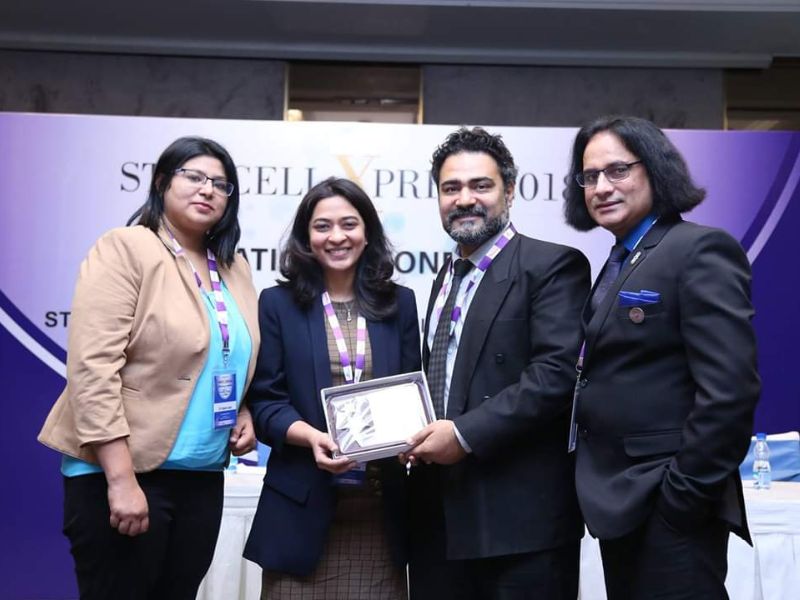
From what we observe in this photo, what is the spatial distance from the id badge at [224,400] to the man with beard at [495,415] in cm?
50

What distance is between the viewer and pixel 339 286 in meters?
2.42

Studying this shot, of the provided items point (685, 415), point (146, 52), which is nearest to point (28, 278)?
point (146, 52)

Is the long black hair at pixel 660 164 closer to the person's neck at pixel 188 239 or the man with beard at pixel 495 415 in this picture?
the man with beard at pixel 495 415

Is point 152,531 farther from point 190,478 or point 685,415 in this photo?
point 685,415

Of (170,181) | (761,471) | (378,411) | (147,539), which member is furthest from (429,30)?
(147,539)

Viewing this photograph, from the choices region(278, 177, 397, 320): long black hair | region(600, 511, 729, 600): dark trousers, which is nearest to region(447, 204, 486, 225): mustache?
region(278, 177, 397, 320): long black hair

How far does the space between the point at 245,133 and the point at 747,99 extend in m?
4.11

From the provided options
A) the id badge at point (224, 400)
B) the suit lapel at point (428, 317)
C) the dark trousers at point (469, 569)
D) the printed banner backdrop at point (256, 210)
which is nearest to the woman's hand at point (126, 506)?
the id badge at point (224, 400)

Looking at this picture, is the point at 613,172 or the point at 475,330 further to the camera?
the point at 475,330

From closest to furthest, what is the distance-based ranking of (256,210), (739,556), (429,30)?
(739,556) < (256,210) < (429,30)

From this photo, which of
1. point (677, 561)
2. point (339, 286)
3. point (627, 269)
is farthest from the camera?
point (339, 286)

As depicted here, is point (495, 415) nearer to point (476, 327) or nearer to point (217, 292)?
point (476, 327)

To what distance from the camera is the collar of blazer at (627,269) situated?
76.4 inches

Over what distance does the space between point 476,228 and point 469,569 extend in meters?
0.95
